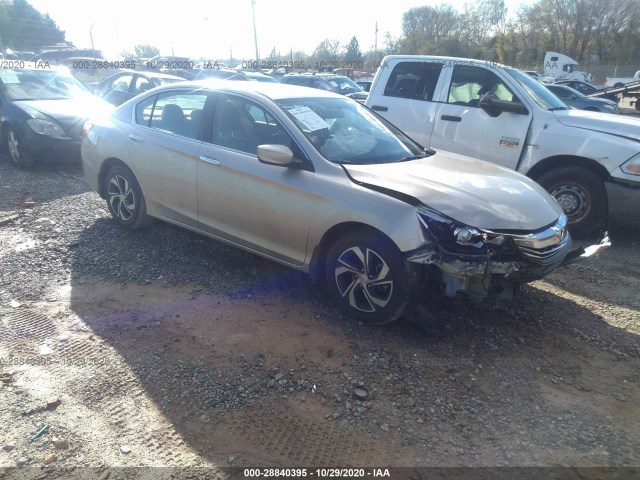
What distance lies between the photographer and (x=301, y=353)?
130 inches

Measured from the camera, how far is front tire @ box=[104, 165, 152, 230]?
201 inches

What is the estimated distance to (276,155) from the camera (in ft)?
12.0

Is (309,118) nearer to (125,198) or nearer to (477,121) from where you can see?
(125,198)

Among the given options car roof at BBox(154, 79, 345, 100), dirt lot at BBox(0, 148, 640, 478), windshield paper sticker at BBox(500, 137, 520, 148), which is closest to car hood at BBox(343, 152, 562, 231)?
dirt lot at BBox(0, 148, 640, 478)

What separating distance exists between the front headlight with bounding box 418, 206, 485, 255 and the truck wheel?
301cm

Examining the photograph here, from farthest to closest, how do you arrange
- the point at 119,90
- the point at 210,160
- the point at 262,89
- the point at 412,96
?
the point at 119,90 → the point at 412,96 → the point at 262,89 → the point at 210,160

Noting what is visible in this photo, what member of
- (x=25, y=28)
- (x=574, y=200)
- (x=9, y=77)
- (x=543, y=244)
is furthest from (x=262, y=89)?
(x=25, y=28)

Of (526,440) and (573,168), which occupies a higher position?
(573,168)

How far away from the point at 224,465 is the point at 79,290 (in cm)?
249

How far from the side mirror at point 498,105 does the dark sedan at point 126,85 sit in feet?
25.8

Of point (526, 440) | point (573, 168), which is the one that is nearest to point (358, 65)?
point (573, 168)

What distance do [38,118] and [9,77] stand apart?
1539 millimetres

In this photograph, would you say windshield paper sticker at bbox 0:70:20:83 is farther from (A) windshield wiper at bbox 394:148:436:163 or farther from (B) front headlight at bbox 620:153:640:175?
(B) front headlight at bbox 620:153:640:175

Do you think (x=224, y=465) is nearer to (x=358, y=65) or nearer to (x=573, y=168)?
(x=573, y=168)
